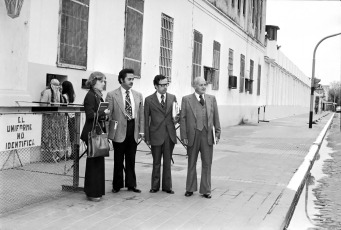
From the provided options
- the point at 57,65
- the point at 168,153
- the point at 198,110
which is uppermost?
the point at 57,65

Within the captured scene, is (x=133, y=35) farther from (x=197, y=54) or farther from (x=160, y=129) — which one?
(x=160, y=129)

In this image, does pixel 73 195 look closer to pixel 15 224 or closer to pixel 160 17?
pixel 15 224

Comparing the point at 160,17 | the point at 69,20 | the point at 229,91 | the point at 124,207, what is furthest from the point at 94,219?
the point at 229,91

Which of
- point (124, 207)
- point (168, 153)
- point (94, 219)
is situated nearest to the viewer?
point (94, 219)

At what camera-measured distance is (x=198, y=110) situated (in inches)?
290

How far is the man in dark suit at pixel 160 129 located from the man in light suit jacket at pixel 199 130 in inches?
10.0

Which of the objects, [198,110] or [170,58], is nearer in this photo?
[198,110]

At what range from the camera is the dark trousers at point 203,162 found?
23.9 feet

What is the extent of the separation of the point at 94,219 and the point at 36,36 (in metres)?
5.01

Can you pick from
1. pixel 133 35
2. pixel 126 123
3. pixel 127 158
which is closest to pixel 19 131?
pixel 126 123

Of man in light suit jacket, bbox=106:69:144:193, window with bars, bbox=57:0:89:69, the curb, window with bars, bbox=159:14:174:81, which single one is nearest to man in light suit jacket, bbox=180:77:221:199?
man in light suit jacket, bbox=106:69:144:193

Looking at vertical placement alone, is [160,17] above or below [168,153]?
above

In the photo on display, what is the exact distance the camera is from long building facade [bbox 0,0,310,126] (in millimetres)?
9133

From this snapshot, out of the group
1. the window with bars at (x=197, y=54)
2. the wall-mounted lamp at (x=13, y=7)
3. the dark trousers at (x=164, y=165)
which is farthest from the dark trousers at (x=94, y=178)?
the window with bars at (x=197, y=54)
